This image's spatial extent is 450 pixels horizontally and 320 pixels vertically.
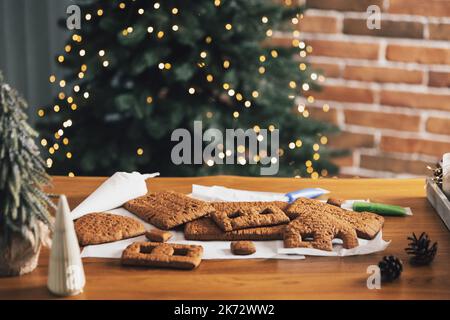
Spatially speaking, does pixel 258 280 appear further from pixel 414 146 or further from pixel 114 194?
pixel 414 146

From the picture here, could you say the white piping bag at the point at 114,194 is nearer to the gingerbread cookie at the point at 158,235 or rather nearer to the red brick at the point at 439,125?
the gingerbread cookie at the point at 158,235

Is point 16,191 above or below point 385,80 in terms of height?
below

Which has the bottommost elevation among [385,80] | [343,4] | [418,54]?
[385,80]

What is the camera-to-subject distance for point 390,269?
3.67 ft

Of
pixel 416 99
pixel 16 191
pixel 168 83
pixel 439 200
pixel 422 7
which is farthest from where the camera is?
pixel 416 99

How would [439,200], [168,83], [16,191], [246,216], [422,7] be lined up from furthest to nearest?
[422,7]
[168,83]
[439,200]
[246,216]
[16,191]

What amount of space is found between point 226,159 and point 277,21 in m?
0.54

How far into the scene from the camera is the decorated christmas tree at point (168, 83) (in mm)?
2514

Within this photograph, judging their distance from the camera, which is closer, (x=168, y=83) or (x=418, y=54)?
(x=168, y=83)

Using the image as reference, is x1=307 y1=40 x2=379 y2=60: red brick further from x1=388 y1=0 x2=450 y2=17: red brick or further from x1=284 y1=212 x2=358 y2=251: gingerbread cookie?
x1=284 y1=212 x2=358 y2=251: gingerbread cookie

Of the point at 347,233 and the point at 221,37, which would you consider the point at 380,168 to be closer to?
the point at 221,37

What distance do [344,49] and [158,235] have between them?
2.11 metres
